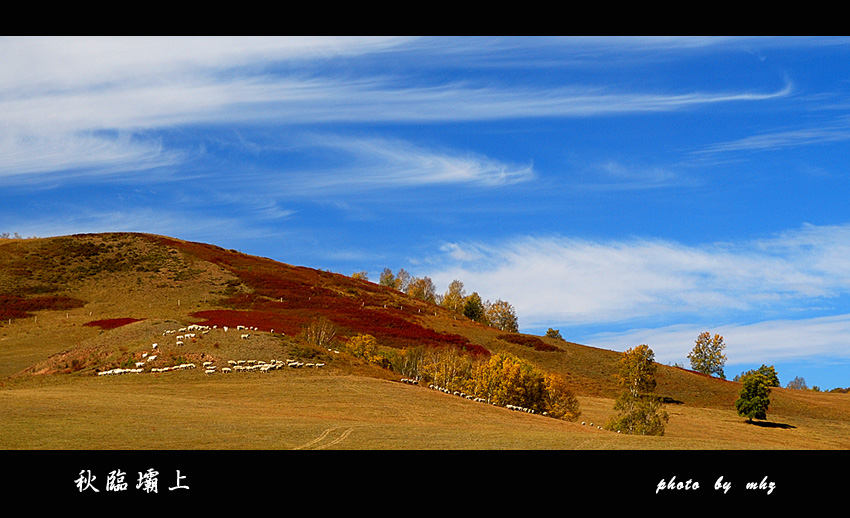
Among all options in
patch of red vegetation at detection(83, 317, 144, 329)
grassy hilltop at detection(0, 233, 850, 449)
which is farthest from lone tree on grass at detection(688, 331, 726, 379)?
patch of red vegetation at detection(83, 317, 144, 329)

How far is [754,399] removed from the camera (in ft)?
246

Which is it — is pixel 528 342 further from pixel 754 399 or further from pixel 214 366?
pixel 214 366

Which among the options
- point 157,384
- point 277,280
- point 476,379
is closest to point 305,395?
point 157,384

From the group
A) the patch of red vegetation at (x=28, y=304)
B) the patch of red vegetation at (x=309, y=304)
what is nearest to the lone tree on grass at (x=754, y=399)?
the patch of red vegetation at (x=309, y=304)

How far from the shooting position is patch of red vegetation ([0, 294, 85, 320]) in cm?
9081

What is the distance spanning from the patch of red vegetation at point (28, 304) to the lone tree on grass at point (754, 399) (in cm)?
8959

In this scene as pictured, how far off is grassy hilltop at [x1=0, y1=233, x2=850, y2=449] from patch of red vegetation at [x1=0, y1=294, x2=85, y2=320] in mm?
267

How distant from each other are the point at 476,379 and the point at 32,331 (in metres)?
59.0

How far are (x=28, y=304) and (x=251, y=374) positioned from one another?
220 feet

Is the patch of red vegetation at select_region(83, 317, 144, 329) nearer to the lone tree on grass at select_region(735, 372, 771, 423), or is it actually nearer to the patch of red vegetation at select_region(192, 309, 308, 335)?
the patch of red vegetation at select_region(192, 309, 308, 335)

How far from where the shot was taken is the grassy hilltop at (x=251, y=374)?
1027 inches

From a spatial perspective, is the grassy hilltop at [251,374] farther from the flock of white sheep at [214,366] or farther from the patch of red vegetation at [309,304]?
the patch of red vegetation at [309,304]

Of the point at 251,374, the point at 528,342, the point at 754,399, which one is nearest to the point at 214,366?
the point at 251,374
